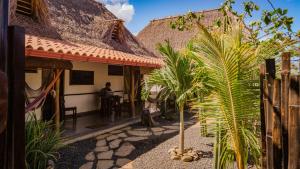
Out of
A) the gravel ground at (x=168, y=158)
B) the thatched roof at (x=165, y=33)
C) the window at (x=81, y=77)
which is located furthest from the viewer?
the thatched roof at (x=165, y=33)

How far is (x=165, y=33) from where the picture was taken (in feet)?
72.4

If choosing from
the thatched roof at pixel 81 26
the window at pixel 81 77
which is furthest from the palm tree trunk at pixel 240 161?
the window at pixel 81 77

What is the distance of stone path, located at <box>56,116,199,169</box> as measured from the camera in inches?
202

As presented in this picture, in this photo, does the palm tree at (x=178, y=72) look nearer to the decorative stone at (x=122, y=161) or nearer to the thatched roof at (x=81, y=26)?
the decorative stone at (x=122, y=161)

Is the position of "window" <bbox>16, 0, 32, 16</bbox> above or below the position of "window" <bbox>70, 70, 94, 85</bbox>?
above

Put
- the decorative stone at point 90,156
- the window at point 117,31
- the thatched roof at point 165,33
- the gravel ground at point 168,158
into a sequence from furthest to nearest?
the thatched roof at point 165,33 → the window at point 117,31 → the decorative stone at point 90,156 → the gravel ground at point 168,158

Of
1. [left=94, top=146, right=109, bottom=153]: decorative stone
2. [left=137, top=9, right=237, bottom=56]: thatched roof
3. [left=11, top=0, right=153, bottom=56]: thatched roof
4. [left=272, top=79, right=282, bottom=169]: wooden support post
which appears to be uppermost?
[left=137, top=9, right=237, bottom=56]: thatched roof

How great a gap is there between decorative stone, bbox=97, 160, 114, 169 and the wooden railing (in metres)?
3.11

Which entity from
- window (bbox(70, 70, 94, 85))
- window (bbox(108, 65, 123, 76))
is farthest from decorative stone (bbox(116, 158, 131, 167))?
window (bbox(108, 65, 123, 76))

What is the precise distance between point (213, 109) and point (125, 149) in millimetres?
3541

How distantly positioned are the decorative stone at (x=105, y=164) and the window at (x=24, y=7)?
225 inches

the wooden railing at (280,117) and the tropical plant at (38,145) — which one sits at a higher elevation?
the wooden railing at (280,117)

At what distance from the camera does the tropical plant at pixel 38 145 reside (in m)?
3.95

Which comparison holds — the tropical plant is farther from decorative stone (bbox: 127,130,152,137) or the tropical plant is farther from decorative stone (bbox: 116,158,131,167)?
decorative stone (bbox: 127,130,152,137)
